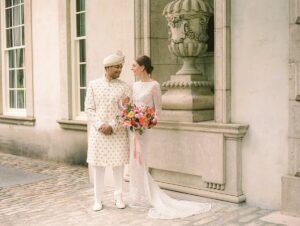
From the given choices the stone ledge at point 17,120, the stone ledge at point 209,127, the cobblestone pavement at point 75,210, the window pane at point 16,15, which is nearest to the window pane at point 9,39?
the window pane at point 16,15

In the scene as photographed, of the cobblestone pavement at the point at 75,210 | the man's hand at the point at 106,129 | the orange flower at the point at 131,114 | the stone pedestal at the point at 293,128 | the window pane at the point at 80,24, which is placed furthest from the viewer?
the window pane at the point at 80,24

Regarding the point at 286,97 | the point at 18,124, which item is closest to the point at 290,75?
the point at 286,97

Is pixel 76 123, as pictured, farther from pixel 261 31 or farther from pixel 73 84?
pixel 261 31

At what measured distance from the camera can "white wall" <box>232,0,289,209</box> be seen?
5.77 meters

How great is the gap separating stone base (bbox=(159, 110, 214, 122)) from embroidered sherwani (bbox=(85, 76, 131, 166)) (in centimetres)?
82

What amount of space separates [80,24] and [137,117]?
4874 millimetres

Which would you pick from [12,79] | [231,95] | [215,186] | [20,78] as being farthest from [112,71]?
[12,79]

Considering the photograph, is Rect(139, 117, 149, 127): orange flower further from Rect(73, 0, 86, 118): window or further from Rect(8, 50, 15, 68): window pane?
Rect(8, 50, 15, 68): window pane

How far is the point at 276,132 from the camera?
5.85 metres

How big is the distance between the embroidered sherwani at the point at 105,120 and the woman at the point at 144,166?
191 millimetres

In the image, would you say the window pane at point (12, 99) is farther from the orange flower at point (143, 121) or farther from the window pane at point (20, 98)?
the orange flower at point (143, 121)

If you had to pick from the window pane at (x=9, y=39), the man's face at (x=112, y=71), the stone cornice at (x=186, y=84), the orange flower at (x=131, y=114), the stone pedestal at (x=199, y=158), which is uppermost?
the window pane at (x=9, y=39)

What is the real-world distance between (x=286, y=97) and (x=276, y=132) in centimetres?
42

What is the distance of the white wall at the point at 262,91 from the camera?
5.77 m
